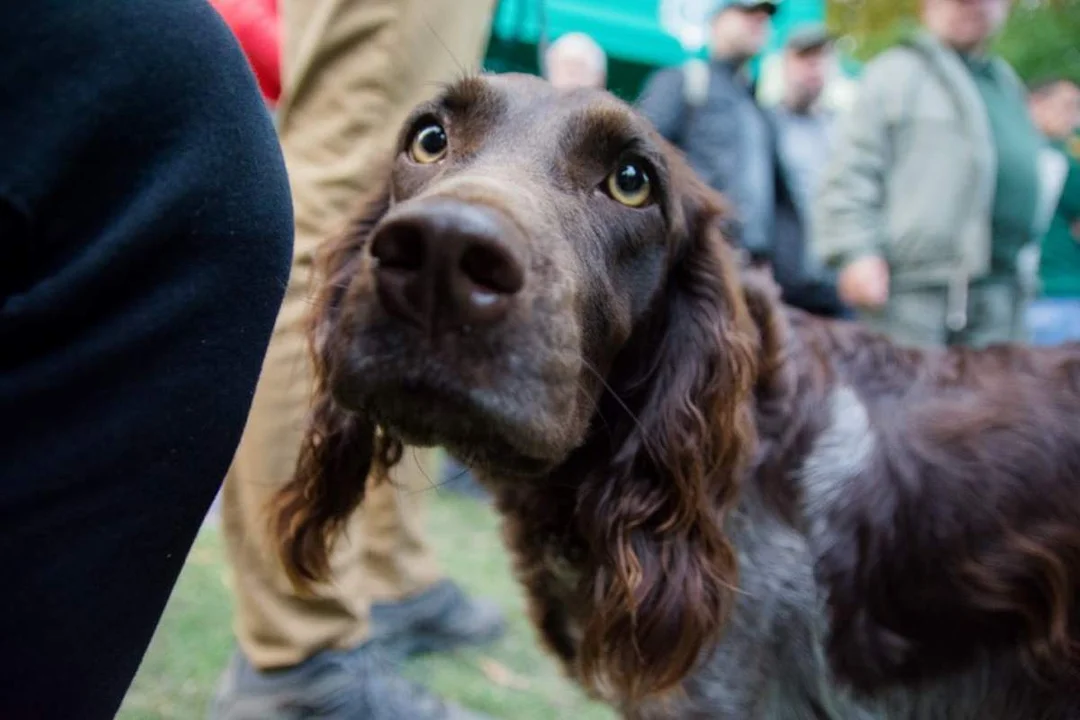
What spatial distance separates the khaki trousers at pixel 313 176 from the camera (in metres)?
2.29

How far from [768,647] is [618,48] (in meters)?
6.78

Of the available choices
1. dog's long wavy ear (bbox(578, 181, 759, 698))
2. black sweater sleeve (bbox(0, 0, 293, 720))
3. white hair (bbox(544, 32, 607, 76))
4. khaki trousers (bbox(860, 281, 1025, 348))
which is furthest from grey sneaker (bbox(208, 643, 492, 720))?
white hair (bbox(544, 32, 607, 76))

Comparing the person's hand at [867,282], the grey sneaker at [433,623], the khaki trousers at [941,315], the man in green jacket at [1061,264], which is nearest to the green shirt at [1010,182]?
the khaki trousers at [941,315]

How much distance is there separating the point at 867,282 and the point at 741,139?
4.23ft

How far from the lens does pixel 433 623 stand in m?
3.10

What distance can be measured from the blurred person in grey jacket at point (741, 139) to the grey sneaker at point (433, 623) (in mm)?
2427

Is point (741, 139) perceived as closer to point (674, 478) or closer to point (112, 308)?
point (674, 478)

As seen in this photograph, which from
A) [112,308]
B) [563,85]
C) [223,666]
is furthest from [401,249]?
[223,666]

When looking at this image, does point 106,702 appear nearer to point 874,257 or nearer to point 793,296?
point 874,257

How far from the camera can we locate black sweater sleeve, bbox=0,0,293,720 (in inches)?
43.3

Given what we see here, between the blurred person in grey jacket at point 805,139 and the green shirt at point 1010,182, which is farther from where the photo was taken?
the blurred person in grey jacket at point 805,139

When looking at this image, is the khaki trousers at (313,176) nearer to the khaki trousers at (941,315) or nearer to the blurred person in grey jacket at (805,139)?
the khaki trousers at (941,315)

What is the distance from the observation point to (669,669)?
1.94 metres

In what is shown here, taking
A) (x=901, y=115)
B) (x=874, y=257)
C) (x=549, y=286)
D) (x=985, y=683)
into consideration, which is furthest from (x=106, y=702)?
(x=901, y=115)
